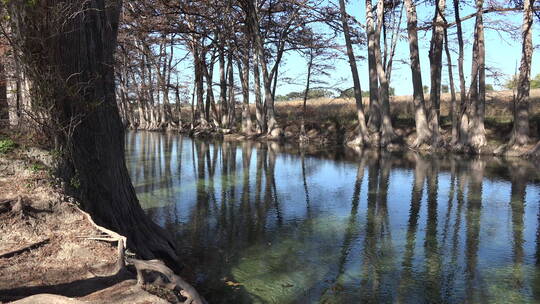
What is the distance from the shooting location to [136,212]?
6.34 meters

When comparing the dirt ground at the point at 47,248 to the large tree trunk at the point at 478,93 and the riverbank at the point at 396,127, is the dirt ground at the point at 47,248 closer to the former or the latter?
the riverbank at the point at 396,127

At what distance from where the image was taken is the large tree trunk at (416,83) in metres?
23.0

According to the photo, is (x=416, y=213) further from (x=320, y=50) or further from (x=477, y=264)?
(x=320, y=50)

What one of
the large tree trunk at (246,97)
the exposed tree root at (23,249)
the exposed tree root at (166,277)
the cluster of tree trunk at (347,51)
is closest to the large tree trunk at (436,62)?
the cluster of tree trunk at (347,51)

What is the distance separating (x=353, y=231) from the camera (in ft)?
26.0

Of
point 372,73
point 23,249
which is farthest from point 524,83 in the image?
point 23,249

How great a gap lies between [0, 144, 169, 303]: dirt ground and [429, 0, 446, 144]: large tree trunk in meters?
20.4

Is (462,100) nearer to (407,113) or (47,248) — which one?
(407,113)

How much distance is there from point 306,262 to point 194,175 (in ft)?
29.2

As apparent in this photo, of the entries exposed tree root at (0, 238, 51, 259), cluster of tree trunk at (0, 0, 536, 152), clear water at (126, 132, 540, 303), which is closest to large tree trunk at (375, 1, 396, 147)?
cluster of tree trunk at (0, 0, 536, 152)

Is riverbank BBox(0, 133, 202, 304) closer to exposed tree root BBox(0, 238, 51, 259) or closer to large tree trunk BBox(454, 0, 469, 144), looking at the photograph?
exposed tree root BBox(0, 238, 51, 259)

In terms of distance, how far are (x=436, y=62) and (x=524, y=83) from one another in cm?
512

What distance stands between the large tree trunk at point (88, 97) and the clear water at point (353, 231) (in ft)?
3.58

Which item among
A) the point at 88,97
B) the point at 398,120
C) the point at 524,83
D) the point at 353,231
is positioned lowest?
the point at 353,231
